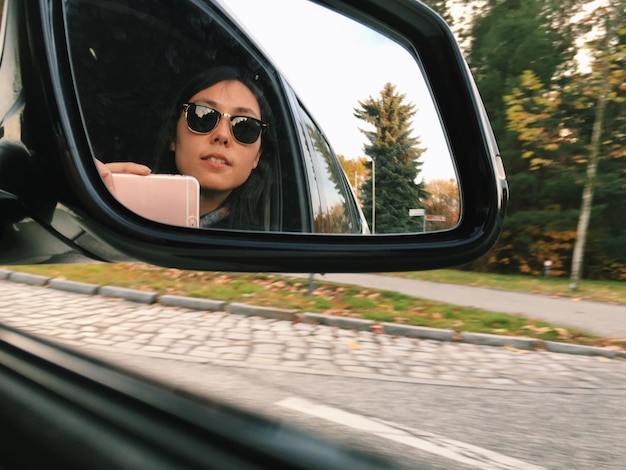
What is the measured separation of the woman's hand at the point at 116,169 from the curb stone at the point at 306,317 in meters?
5.21

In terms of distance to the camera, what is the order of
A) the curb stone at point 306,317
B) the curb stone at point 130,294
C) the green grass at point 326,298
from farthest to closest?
the curb stone at point 130,294, the green grass at point 326,298, the curb stone at point 306,317

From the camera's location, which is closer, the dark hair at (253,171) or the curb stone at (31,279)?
the dark hair at (253,171)

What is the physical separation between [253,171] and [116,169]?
1.25ft

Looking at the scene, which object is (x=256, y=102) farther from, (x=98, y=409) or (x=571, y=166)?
(x=571, y=166)

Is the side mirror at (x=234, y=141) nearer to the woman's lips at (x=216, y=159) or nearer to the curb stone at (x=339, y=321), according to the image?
the woman's lips at (x=216, y=159)

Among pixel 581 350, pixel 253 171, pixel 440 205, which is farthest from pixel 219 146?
pixel 581 350

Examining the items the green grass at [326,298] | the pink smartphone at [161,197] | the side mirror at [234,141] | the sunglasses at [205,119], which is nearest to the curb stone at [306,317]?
the green grass at [326,298]

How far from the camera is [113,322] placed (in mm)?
5484

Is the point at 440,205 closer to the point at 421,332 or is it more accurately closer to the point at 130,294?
the point at 421,332

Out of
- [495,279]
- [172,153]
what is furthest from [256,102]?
[495,279]

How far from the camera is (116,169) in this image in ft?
3.13

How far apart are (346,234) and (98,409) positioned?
67 centimetres

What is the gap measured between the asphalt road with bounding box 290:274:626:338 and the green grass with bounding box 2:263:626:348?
1.11 feet

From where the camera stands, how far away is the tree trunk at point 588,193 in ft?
38.0
